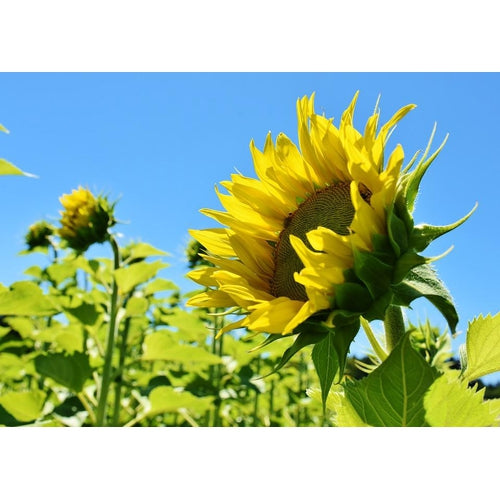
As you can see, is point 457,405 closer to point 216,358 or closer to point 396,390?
point 396,390

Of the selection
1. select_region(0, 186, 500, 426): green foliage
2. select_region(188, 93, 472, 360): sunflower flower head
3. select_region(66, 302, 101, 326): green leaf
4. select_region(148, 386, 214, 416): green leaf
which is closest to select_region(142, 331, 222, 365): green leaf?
select_region(0, 186, 500, 426): green foliage

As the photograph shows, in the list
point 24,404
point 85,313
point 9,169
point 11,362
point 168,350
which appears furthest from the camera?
point 11,362

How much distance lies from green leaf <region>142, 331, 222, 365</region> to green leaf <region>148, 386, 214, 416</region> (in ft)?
0.59

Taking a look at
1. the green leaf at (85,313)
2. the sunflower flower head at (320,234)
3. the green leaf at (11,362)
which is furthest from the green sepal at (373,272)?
the green leaf at (11,362)

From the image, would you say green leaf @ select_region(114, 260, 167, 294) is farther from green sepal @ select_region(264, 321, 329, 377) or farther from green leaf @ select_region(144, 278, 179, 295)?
green sepal @ select_region(264, 321, 329, 377)

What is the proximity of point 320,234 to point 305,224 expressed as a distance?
0.61ft

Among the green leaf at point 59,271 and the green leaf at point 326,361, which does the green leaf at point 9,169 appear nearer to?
the green leaf at point 326,361

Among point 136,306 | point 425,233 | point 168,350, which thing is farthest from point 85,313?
point 425,233

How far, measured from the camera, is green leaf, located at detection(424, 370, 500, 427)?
1.81 ft

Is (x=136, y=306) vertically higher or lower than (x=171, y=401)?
higher

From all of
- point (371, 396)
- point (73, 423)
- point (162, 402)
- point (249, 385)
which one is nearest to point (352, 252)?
point (371, 396)

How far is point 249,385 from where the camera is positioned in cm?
278

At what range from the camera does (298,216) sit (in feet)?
2.77

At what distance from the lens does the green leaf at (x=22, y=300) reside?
1801 mm
